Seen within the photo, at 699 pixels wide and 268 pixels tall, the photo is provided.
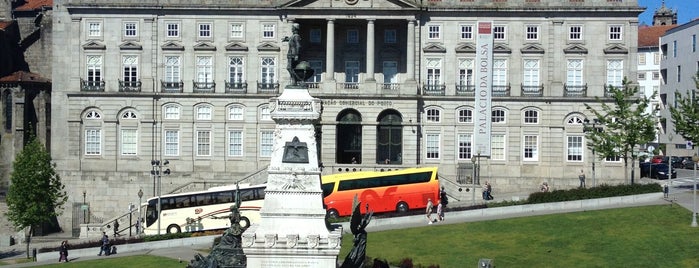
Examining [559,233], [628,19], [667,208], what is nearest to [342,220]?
[559,233]

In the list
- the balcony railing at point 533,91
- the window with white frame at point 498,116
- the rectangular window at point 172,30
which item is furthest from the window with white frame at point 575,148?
the rectangular window at point 172,30

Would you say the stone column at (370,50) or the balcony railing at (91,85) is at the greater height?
the stone column at (370,50)

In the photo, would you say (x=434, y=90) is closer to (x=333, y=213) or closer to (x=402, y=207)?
(x=402, y=207)

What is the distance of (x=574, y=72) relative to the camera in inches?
3169

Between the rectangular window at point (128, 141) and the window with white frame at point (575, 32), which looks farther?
the rectangular window at point (128, 141)

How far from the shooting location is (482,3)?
265 feet

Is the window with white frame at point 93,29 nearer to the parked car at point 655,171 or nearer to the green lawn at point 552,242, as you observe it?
the green lawn at point 552,242

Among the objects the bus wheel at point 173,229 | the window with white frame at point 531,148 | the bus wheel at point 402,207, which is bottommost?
the bus wheel at point 173,229

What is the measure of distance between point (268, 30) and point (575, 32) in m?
24.9

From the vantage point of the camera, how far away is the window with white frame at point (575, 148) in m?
80.2

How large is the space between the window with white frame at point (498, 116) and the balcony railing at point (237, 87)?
20208 millimetres

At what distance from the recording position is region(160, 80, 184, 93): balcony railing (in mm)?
81875

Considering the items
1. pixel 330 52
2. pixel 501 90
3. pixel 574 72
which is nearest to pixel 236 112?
pixel 330 52

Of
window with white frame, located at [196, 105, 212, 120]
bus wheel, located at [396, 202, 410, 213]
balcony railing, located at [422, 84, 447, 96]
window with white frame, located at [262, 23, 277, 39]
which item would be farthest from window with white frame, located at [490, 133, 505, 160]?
window with white frame, located at [196, 105, 212, 120]
